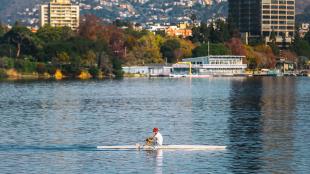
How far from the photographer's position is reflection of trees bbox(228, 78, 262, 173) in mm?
54500

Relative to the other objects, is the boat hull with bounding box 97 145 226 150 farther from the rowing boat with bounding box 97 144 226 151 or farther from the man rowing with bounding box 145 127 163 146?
the man rowing with bounding box 145 127 163 146

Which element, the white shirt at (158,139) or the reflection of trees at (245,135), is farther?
the white shirt at (158,139)

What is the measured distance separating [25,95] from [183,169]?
7654cm

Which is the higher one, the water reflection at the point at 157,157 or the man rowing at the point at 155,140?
the man rowing at the point at 155,140

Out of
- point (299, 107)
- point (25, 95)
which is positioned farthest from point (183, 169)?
point (25, 95)

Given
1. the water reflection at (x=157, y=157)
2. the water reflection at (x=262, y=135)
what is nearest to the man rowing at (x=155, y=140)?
the water reflection at (x=157, y=157)

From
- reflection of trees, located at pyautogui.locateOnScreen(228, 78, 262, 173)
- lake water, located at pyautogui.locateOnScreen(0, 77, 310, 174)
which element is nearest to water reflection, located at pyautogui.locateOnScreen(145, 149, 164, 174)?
lake water, located at pyautogui.locateOnScreen(0, 77, 310, 174)

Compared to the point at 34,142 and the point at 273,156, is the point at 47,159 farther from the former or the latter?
the point at 273,156

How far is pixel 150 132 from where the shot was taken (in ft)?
235

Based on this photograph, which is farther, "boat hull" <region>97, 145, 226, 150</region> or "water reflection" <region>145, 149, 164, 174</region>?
"boat hull" <region>97, 145, 226, 150</region>

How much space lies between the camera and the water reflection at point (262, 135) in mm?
54188

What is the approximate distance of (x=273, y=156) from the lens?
57.2m

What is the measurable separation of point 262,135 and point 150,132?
8389 millimetres

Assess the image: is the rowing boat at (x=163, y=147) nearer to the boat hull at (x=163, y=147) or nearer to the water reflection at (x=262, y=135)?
the boat hull at (x=163, y=147)
